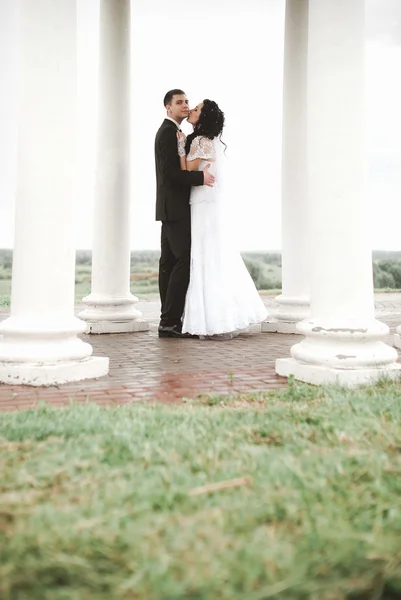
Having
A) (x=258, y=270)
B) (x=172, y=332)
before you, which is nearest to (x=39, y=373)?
(x=172, y=332)

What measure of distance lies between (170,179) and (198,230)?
948 mm

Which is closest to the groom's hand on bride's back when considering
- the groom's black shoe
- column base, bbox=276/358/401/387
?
the groom's black shoe

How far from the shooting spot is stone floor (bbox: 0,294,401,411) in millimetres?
5047

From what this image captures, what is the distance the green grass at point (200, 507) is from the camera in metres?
1.88

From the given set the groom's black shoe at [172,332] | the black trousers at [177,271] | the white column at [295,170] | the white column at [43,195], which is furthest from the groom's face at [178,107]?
the white column at [43,195]

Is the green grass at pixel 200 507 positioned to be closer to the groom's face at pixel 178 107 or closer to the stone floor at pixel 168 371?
the stone floor at pixel 168 371

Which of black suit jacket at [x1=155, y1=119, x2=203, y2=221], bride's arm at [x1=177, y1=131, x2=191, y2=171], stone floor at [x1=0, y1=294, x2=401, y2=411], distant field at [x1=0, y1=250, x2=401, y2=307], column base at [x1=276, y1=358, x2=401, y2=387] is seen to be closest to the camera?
stone floor at [x1=0, y1=294, x2=401, y2=411]

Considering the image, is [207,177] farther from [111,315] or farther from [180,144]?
[111,315]

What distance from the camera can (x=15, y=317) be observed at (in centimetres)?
578

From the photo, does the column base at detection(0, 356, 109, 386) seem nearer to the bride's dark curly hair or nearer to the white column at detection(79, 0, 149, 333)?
the white column at detection(79, 0, 149, 333)

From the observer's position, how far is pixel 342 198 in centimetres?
559

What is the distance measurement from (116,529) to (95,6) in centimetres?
2429

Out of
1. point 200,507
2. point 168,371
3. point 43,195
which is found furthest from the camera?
point 168,371

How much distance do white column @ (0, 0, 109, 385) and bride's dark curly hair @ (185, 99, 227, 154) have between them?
3.98 m
